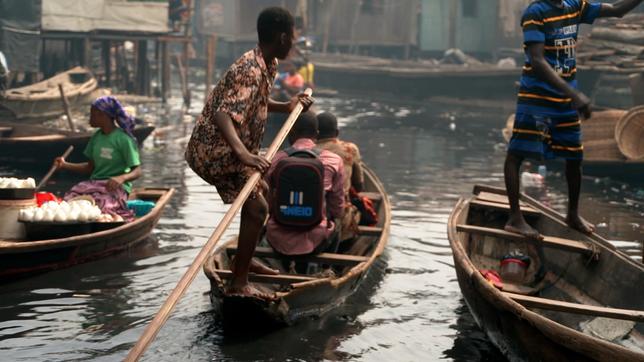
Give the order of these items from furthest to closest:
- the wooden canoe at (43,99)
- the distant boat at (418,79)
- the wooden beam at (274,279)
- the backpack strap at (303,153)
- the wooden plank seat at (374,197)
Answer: the distant boat at (418,79) < the wooden canoe at (43,99) < the wooden plank seat at (374,197) < the backpack strap at (303,153) < the wooden beam at (274,279)

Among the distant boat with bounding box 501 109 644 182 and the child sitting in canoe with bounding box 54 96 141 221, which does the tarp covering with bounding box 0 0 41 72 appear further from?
the child sitting in canoe with bounding box 54 96 141 221

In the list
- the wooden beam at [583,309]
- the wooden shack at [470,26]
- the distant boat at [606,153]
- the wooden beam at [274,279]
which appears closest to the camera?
the wooden beam at [583,309]

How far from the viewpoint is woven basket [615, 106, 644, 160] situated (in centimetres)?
1265

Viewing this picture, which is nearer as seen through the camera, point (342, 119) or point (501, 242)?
point (501, 242)

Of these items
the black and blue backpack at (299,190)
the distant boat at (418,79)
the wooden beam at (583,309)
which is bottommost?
the distant boat at (418,79)

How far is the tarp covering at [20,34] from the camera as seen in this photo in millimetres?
23188

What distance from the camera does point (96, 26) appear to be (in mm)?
21797

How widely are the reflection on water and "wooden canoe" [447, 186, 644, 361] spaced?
43 cm

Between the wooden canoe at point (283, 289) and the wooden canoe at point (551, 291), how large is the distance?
0.76 m

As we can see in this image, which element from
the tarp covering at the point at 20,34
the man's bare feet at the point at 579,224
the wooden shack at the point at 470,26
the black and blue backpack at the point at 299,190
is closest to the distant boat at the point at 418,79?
the wooden shack at the point at 470,26

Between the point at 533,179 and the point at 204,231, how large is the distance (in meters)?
5.05

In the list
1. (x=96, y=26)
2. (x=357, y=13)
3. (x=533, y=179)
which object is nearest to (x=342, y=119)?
(x=96, y=26)

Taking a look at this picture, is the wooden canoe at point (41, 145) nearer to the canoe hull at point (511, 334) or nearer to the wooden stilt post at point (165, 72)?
the canoe hull at point (511, 334)

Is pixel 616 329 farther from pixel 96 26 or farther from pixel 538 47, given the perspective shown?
pixel 96 26
